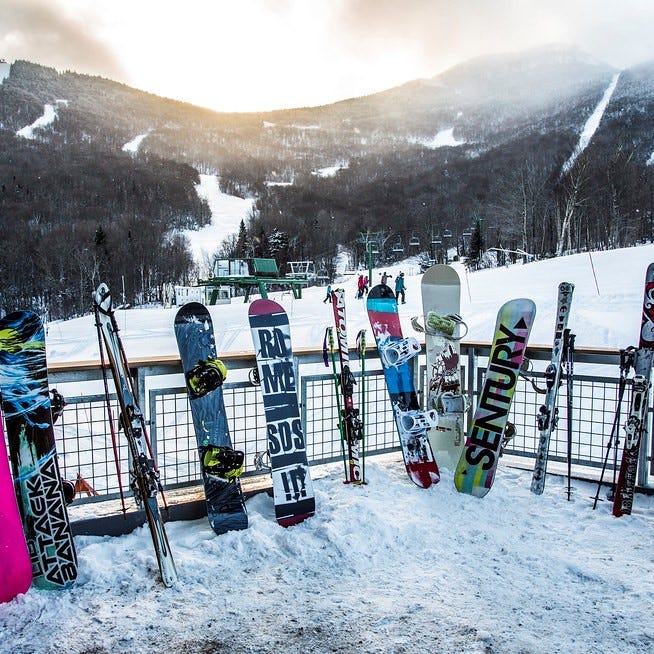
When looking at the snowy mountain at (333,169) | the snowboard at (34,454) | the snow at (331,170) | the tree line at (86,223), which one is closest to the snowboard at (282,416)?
the snowboard at (34,454)

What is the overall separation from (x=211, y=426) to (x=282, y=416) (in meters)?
0.38

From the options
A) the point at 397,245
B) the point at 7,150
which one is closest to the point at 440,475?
the point at 397,245

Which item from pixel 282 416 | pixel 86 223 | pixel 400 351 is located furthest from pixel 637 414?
pixel 86 223

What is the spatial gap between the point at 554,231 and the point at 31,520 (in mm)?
51132

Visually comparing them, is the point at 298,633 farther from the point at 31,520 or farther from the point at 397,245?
the point at 397,245

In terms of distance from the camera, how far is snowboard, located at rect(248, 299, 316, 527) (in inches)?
98.2

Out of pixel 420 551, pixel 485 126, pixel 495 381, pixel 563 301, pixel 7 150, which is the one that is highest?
pixel 485 126

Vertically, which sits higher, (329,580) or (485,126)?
(485,126)

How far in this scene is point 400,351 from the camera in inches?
114

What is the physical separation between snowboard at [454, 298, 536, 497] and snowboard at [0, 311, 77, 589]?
204cm

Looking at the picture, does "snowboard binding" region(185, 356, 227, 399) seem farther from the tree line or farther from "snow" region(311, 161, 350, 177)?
"snow" region(311, 161, 350, 177)

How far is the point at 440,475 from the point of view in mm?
3006

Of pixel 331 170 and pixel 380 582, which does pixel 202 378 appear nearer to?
pixel 380 582

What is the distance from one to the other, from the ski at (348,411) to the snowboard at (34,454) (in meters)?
1.46
